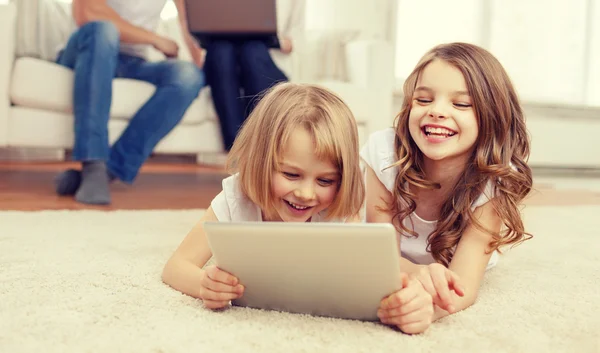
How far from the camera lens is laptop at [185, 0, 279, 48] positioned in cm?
176

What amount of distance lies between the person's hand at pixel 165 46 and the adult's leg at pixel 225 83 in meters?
0.13

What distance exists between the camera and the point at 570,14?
4.03m

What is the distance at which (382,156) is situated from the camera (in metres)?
0.91

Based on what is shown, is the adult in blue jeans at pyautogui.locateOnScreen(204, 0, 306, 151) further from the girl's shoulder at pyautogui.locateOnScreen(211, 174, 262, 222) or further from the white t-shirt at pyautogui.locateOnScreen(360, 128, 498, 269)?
the girl's shoulder at pyautogui.locateOnScreen(211, 174, 262, 222)

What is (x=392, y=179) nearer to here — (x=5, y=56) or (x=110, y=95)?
(x=110, y=95)

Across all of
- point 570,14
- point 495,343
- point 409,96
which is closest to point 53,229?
point 409,96

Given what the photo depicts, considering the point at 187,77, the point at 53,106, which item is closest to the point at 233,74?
the point at 187,77

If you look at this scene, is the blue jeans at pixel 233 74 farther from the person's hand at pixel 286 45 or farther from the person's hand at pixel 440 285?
the person's hand at pixel 440 285

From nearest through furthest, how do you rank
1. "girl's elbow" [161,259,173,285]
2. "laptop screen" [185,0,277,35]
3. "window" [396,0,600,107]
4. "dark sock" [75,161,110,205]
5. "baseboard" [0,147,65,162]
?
"girl's elbow" [161,259,173,285] → "dark sock" [75,161,110,205] → "laptop screen" [185,0,277,35] → "baseboard" [0,147,65,162] → "window" [396,0,600,107]

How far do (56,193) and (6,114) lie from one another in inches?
11.7

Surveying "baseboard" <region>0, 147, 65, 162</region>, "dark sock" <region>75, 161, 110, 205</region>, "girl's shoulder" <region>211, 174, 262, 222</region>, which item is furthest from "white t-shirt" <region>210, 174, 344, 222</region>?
"baseboard" <region>0, 147, 65, 162</region>

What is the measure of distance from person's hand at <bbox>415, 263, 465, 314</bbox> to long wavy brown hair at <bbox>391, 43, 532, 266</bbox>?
0.17m

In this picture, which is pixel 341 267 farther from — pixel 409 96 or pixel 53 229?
pixel 53 229

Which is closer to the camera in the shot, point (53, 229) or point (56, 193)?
point (53, 229)
